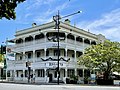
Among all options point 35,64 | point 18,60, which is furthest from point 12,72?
point 35,64

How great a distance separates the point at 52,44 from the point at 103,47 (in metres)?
10.1

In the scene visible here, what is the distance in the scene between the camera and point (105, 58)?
170 ft

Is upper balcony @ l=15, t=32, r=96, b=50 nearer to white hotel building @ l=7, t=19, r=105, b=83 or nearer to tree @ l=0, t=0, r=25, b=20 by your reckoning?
white hotel building @ l=7, t=19, r=105, b=83

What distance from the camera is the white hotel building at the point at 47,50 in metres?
58.5

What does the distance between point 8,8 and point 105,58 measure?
40907 mm

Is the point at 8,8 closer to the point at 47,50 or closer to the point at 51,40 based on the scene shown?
the point at 51,40

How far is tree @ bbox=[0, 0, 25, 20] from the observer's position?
12.2 metres

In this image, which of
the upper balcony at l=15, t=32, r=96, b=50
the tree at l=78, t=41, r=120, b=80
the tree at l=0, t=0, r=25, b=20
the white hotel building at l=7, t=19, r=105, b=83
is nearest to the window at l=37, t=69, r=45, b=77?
the white hotel building at l=7, t=19, r=105, b=83

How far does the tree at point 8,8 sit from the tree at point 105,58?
133 ft

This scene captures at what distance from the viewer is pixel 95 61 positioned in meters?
52.8

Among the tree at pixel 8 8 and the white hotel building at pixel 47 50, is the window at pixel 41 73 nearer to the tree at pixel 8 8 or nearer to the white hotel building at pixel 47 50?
the white hotel building at pixel 47 50

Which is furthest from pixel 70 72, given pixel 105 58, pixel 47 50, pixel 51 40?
pixel 105 58

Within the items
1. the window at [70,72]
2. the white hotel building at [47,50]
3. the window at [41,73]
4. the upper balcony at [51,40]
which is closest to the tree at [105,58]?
the white hotel building at [47,50]

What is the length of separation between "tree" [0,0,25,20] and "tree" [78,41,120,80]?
4045cm
